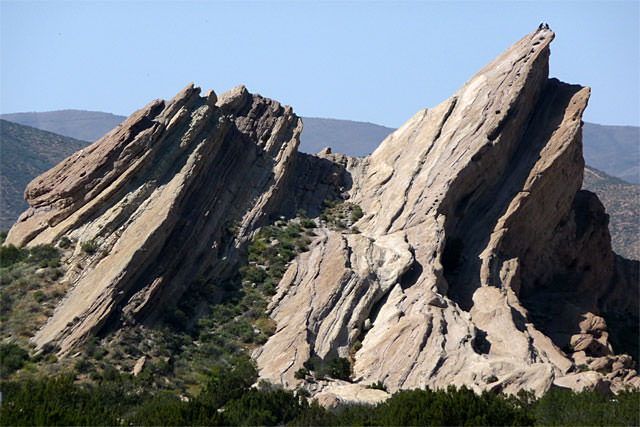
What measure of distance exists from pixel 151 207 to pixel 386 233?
16171 millimetres

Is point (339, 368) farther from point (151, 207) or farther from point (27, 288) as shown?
point (27, 288)

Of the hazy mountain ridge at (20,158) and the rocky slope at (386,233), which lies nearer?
the rocky slope at (386,233)

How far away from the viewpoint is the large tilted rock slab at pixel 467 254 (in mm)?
47062

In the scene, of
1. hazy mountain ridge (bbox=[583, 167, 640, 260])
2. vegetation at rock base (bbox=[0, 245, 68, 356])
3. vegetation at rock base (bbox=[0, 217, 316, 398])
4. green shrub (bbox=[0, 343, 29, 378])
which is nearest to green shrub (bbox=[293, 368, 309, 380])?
vegetation at rock base (bbox=[0, 217, 316, 398])

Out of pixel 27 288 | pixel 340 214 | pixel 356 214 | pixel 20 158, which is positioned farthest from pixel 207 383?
pixel 20 158

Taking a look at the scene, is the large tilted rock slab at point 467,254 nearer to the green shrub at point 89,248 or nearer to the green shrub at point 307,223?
the green shrub at point 307,223

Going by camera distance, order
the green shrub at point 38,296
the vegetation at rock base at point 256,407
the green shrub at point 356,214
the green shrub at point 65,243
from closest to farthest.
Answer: the vegetation at rock base at point 256,407
the green shrub at point 38,296
the green shrub at point 65,243
the green shrub at point 356,214

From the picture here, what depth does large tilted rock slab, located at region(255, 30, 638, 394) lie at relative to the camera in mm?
47062

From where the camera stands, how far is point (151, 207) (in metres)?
53.0

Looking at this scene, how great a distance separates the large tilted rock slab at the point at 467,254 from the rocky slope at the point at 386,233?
0.14 m

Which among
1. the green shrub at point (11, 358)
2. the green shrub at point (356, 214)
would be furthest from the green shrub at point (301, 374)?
the green shrub at point (356, 214)

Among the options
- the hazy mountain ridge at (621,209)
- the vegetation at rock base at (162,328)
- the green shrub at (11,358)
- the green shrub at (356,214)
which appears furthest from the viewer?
the hazy mountain ridge at (621,209)

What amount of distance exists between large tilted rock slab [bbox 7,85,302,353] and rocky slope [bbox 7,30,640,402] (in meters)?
0.12

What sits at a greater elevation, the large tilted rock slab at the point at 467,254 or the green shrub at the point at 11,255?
the large tilted rock slab at the point at 467,254
